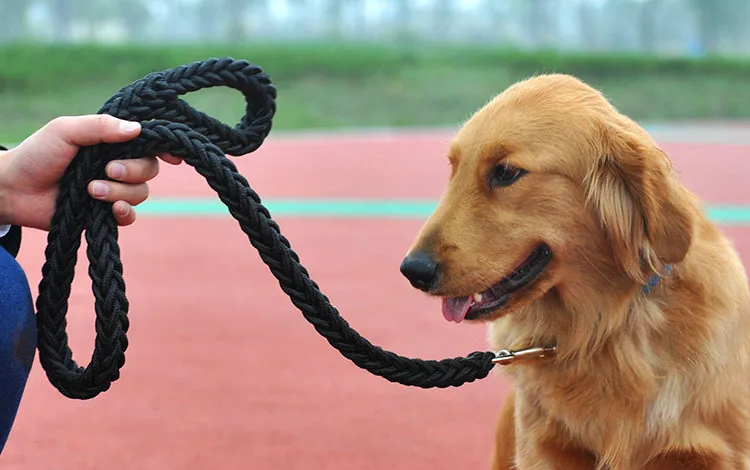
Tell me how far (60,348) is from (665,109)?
87.1 feet

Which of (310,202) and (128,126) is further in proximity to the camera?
(310,202)

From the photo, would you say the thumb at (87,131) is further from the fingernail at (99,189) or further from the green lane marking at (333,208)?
the green lane marking at (333,208)

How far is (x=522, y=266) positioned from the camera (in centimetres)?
247

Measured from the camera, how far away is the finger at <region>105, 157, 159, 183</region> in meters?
2.05

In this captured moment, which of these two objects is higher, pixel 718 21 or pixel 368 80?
pixel 368 80

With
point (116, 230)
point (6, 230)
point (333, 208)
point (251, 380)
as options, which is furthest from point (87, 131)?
point (333, 208)

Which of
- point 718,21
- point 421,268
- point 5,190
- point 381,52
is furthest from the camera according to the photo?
point 718,21

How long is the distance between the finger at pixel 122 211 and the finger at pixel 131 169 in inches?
2.1

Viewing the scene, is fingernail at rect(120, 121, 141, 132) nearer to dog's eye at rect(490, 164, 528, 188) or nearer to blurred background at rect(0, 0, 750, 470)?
dog's eye at rect(490, 164, 528, 188)

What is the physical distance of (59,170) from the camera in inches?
84.7

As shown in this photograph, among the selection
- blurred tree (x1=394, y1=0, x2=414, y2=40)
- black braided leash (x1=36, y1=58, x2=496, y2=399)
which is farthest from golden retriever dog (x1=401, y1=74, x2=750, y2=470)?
blurred tree (x1=394, y1=0, x2=414, y2=40)

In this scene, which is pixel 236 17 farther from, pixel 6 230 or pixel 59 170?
pixel 59 170

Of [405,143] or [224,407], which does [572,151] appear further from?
[405,143]

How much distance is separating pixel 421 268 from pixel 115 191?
78cm
